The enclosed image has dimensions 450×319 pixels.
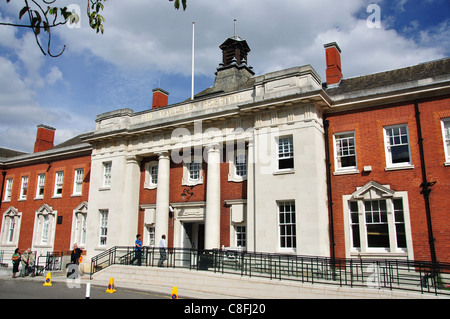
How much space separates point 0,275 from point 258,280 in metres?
15.3

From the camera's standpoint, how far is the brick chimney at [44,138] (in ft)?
110

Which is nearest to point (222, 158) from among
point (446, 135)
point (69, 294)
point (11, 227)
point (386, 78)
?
point (386, 78)

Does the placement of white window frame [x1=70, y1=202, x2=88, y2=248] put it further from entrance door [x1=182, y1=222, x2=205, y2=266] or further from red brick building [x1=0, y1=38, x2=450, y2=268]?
entrance door [x1=182, y1=222, x2=205, y2=266]

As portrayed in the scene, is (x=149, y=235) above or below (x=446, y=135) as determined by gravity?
below

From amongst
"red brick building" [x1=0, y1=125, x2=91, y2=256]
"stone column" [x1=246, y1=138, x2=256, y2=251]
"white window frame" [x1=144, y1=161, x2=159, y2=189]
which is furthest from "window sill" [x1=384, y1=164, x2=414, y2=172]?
"red brick building" [x1=0, y1=125, x2=91, y2=256]

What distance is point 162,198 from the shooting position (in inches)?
838

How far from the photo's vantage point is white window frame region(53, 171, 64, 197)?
27.7 meters

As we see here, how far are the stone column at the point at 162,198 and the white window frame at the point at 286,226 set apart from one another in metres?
6.75

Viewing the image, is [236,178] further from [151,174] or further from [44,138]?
[44,138]

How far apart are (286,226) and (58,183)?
18.1m

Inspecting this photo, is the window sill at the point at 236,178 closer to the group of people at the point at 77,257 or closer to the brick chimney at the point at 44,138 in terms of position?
the group of people at the point at 77,257

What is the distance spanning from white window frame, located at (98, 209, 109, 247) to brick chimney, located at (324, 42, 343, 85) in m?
14.7
